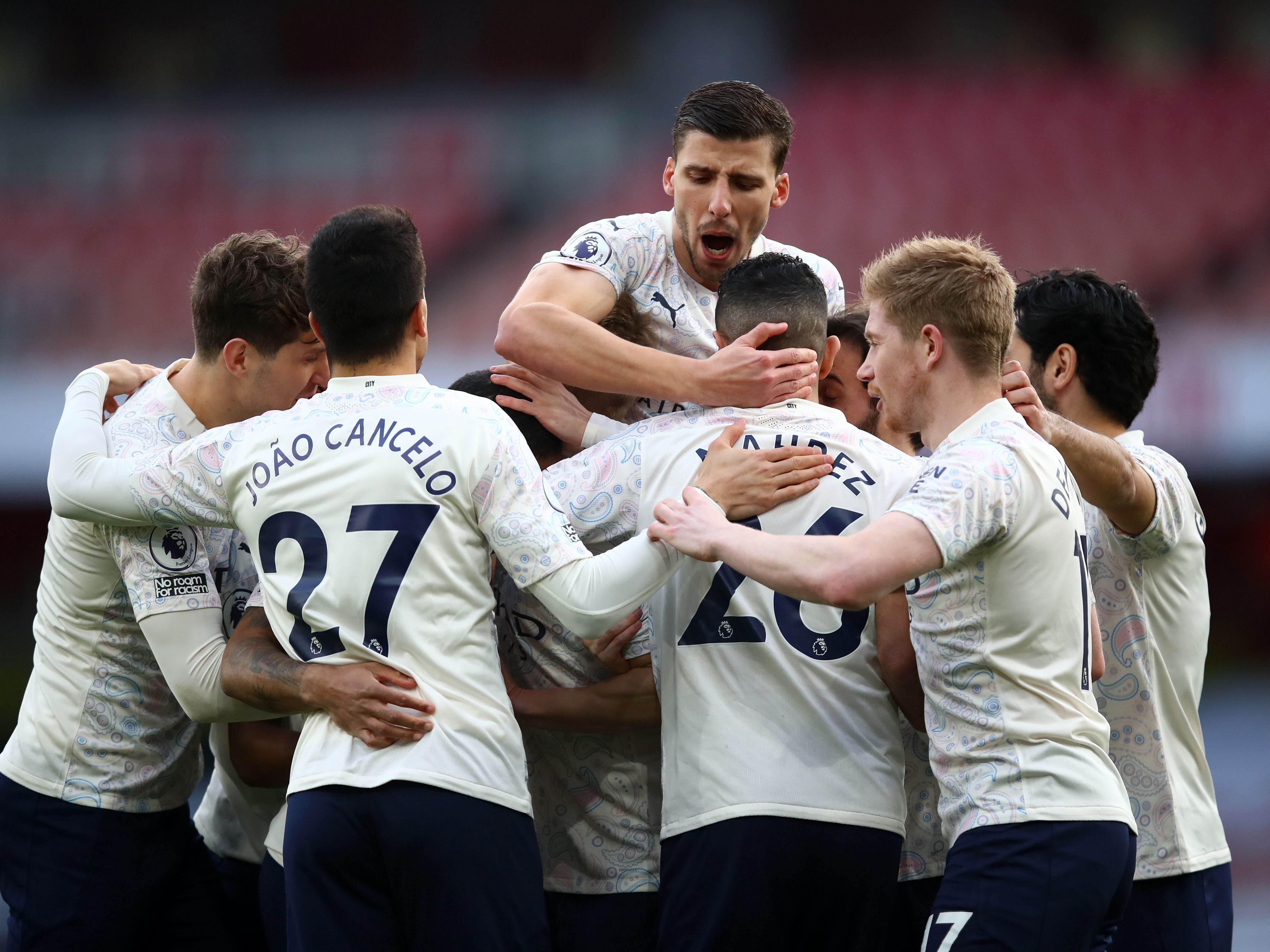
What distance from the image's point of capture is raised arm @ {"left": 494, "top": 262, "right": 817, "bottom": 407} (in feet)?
11.9

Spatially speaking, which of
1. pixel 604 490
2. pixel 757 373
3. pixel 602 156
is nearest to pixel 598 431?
pixel 604 490

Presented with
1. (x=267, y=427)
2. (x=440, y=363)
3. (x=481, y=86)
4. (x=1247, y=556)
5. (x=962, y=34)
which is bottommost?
(x=1247, y=556)

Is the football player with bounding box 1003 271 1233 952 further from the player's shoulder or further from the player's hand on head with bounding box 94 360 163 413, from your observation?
the player's hand on head with bounding box 94 360 163 413

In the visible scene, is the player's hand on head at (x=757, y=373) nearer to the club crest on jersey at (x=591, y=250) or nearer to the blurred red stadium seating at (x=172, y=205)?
the club crest on jersey at (x=591, y=250)

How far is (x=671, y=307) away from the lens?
445 centimetres

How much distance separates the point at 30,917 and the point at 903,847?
256 centimetres

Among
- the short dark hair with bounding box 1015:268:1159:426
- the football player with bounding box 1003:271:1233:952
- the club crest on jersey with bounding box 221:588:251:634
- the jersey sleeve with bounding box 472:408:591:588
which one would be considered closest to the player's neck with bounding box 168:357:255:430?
the club crest on jersey with bounding box 221:588:251:634

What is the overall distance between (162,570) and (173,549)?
0.23ft

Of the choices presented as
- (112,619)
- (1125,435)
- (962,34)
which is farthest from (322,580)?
(962,34)

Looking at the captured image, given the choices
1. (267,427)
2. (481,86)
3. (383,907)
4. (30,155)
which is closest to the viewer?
(383,907)

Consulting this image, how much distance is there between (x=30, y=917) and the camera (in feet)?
12.9

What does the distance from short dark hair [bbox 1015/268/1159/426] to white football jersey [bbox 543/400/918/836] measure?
1053 millimetres

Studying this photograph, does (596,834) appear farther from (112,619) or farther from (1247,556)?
(1247,556)

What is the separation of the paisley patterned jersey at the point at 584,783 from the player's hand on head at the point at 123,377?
1366 millimetres
